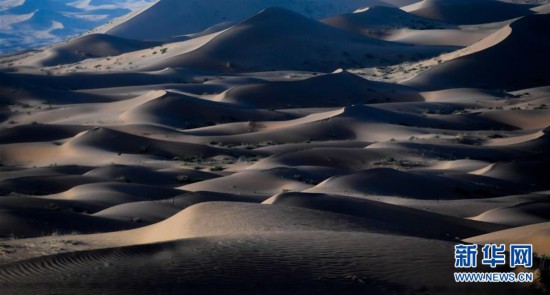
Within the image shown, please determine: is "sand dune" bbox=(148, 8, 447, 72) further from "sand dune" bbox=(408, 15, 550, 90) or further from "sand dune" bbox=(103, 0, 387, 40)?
"sand dune" bbox=(103, 0, 387, 40)

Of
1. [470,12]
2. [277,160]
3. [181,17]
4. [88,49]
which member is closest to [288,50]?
[88,49]

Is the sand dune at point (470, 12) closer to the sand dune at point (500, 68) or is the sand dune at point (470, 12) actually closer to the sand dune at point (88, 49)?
the sand dune at point (500, 68)

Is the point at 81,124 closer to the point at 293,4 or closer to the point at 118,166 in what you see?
the point at 118,166

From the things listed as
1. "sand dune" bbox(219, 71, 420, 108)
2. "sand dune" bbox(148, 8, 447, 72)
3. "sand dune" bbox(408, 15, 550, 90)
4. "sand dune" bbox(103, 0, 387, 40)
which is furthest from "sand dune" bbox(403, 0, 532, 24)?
"sand dune" bbox(219, 71, 420, 108)

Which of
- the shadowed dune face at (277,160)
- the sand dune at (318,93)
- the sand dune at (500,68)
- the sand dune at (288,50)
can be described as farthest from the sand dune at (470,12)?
the sand dune at (318,93)

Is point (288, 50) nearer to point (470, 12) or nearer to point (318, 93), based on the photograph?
point (318, 93)

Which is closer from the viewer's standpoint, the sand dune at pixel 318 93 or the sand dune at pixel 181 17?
the sand dune at pixel 318 93

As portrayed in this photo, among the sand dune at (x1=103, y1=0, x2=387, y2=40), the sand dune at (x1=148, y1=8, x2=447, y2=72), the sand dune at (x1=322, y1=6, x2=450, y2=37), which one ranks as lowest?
the sand dune at (x1=148, y1=8, x2=447, y2=72)

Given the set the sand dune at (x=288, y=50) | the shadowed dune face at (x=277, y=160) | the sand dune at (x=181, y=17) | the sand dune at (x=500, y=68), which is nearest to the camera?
the shadowed dune face at (x=277, y=160)
